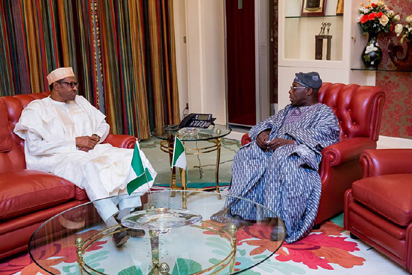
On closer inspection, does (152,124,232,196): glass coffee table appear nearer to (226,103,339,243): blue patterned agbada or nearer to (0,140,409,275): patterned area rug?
(226,103,339,243): blue patterned agbada

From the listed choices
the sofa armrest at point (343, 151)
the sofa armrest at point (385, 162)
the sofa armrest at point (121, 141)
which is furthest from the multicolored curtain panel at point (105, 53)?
the sofa armrest at point (385, 162)

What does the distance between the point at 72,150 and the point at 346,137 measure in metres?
1.97

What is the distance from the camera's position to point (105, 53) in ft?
18.8

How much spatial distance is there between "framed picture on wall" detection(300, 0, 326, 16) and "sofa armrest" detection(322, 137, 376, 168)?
2058 mm

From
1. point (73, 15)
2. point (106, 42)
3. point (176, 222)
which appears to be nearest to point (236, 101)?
point (106, 42)

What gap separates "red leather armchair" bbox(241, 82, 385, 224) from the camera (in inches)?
131

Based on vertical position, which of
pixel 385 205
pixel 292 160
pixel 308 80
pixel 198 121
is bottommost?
pixel 385 205

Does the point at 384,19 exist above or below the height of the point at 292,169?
above

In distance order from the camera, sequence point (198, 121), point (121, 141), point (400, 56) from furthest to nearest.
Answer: point (400, 56)
point (198, 121)
point (121, 141)

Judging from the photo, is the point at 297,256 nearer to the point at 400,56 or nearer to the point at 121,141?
the point at 121,141

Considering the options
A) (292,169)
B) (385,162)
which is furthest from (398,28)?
(292,169)

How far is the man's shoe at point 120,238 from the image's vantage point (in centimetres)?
231

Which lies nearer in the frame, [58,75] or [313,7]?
[58,75]

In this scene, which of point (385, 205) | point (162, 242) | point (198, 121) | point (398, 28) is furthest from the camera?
point (398, 28)
